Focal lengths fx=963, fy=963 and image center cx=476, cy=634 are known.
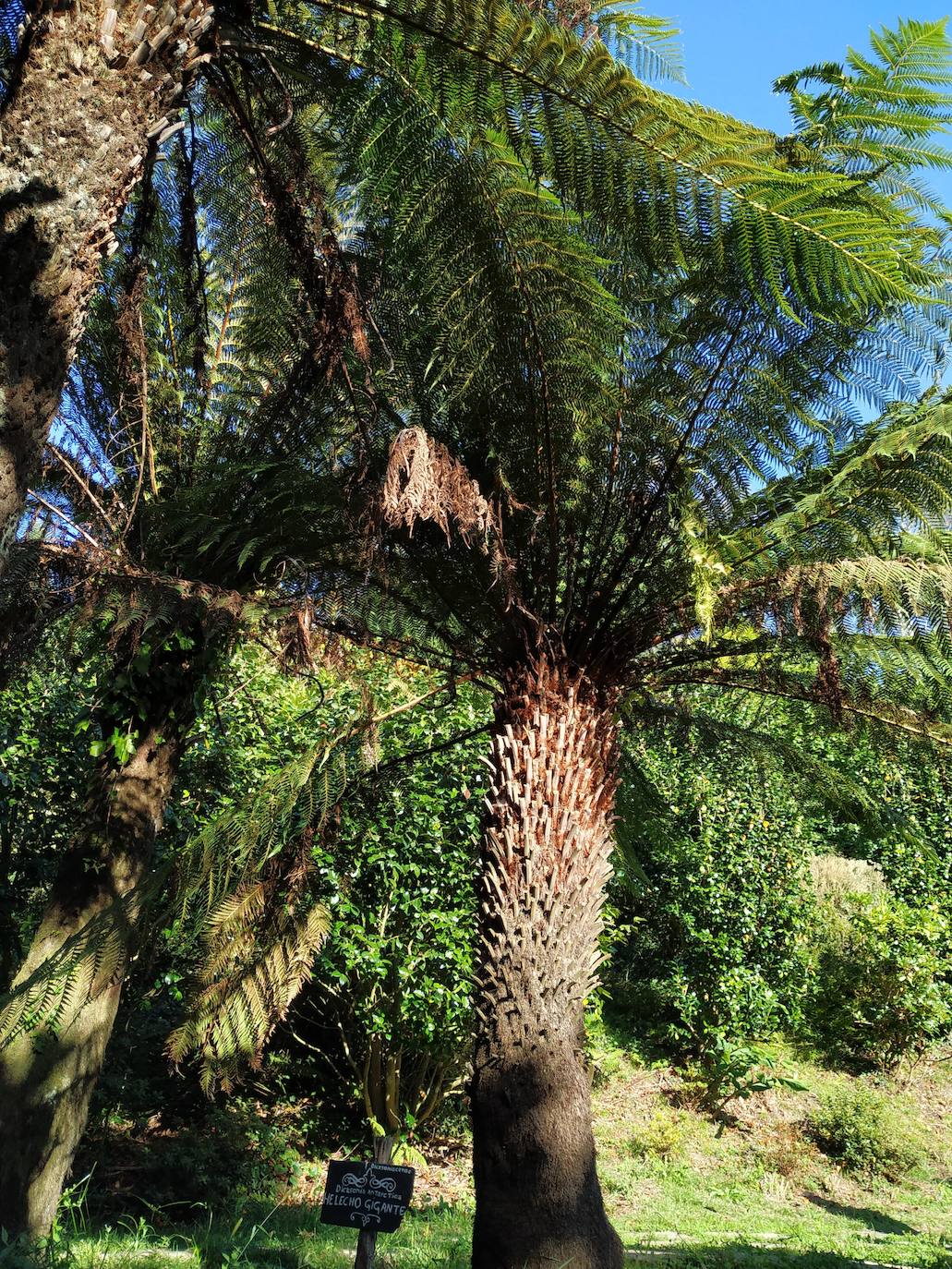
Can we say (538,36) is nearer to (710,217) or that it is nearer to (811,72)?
(710,217)

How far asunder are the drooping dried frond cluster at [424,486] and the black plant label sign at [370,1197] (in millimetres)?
2125

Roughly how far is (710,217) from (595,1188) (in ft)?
Answer: 10.1

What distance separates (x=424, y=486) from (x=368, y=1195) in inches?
92.1

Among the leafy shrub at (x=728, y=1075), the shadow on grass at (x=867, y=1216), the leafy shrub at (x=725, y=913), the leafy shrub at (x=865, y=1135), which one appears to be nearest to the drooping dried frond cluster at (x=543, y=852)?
the shadow on grass at (x=867, y=1216)

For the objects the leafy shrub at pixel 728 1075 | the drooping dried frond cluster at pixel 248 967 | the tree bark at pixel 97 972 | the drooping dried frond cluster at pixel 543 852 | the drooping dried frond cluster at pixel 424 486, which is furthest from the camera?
the leafy shrub at pixel 728 1075

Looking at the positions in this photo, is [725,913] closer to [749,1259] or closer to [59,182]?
[749,1259]

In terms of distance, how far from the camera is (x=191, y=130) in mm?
3240

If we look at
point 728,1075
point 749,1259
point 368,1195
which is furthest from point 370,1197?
point 728,1075

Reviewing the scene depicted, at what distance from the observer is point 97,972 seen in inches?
146

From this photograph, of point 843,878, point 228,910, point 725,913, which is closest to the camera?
point 228,910

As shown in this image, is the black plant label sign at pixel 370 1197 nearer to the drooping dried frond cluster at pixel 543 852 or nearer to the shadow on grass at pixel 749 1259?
the drooping dried frond cluster at pixel 543 852

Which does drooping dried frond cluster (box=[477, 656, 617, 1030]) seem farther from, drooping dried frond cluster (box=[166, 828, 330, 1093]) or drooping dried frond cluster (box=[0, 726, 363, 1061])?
drooping dried frond cluster (box=[166, 828, 330, 1093])

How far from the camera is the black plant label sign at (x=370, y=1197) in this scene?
317 cm

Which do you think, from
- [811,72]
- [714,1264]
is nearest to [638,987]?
[714,1264]
